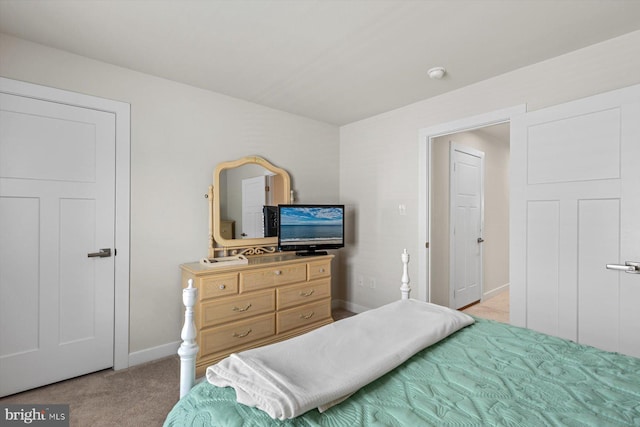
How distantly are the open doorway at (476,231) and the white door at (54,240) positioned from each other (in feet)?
9.92

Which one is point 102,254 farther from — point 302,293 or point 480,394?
point 480,394

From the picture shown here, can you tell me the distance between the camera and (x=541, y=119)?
233 cm

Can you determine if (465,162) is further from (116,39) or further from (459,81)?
(116,39)

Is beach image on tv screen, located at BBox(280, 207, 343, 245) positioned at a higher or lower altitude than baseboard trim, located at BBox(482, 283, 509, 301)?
higher

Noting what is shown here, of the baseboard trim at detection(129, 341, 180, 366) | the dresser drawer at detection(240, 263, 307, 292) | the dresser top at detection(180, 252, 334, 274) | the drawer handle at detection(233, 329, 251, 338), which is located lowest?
the baseboard trim at detection(129, 341, 180, 366)

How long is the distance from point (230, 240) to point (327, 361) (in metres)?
2.05

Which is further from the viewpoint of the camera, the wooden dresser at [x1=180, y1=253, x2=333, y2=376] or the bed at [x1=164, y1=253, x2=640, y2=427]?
the wooden dresser at [x1=180, y1=253, x2=333, y2=376]

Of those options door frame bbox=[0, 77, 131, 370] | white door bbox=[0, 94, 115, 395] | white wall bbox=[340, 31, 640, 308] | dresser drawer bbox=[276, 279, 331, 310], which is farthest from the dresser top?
white wall bbox=[340, 31, 640, 308]

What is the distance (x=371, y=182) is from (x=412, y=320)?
2.31 m

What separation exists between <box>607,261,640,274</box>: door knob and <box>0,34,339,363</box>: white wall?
3108mm

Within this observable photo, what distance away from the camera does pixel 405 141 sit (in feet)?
11.1

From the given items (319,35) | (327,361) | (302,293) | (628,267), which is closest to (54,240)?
(302,293)

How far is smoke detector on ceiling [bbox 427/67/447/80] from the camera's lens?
2479 mm

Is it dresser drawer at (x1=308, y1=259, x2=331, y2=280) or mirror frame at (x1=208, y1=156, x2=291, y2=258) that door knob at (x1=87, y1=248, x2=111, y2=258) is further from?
dresser drawer at (x1=308, y1=259, x2=331, y2=280)
